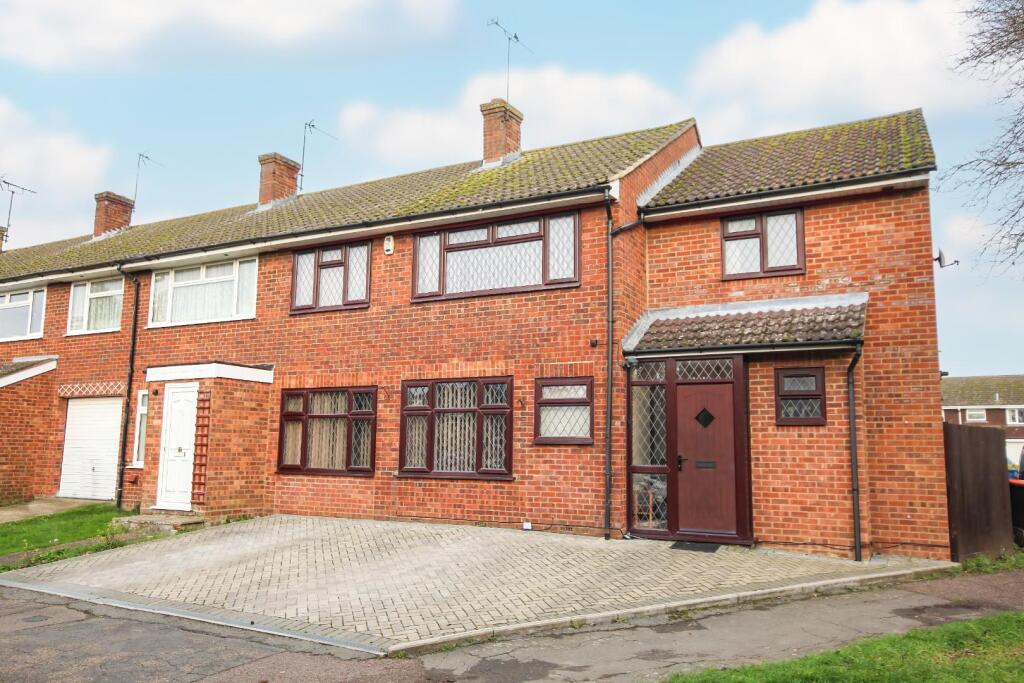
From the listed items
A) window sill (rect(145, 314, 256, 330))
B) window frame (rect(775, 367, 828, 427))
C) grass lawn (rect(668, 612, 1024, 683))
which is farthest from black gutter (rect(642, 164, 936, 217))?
window sill (rect(145, 314, 256, 330))

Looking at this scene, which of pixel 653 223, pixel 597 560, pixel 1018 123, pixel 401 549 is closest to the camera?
pixel 1018 123

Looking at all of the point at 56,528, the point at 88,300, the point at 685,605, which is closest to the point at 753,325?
the point at 685,605

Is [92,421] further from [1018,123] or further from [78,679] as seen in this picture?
[1018,123]

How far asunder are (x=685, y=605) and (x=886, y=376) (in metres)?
4.75

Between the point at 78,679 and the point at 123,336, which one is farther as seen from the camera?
the point at 123,336

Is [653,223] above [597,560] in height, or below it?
above

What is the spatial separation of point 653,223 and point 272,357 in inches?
284

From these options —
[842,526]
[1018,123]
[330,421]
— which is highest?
[1018,123]

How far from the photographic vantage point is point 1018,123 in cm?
788

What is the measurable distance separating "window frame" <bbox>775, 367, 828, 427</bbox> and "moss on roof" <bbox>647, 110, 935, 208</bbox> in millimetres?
2690

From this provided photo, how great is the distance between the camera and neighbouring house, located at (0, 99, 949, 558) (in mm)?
10203

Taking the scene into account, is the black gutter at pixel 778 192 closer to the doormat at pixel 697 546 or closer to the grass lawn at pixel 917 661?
the doormat at pixel 697 546

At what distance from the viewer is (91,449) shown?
54.0 feet

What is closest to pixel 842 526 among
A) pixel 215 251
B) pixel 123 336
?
pixel 215 251
